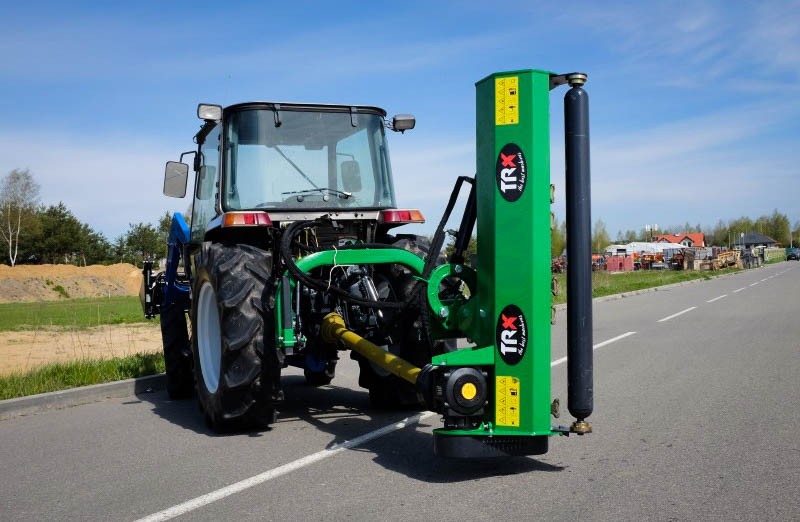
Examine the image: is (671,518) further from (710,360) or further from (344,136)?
(710,360)

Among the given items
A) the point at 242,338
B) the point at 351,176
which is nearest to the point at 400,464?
the point at 242,338

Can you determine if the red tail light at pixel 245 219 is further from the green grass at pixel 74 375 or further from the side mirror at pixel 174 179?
the green grass at pixel 74 375

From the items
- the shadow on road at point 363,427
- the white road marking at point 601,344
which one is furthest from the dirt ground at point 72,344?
the white road marking at point 601,344

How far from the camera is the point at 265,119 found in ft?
22.5

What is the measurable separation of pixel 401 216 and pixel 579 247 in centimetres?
264

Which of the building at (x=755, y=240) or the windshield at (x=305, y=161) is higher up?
the building at (x=755, y=240)

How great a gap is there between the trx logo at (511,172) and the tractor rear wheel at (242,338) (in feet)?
7.50

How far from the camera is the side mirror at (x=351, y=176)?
719 centimetres

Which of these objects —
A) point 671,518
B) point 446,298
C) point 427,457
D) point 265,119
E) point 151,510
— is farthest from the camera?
point 265,119

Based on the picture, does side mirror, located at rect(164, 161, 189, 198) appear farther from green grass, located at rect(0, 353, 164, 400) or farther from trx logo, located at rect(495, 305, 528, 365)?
trx logo, located at rect(495, 305, 528, 365)

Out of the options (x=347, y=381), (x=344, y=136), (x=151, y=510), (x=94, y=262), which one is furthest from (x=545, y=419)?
(x=94, y=262)

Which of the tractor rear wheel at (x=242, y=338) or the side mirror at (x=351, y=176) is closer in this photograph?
the tractor rear wheel at (x=242, y=338)

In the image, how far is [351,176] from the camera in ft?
23.7

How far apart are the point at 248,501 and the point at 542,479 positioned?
175 centimetres
